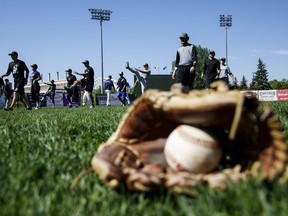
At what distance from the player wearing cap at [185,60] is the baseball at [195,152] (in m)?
7.48

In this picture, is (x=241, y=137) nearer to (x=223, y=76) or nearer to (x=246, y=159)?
(x=246, y=159)

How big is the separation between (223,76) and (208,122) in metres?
11.4

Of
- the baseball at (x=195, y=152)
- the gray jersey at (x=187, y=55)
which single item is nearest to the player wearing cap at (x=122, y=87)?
the gray jersey at (x=187, y=55)

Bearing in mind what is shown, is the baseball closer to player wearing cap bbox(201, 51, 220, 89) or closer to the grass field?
the grass field

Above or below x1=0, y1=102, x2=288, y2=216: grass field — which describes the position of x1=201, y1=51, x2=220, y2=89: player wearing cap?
above

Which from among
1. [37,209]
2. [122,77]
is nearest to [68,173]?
[37,209]

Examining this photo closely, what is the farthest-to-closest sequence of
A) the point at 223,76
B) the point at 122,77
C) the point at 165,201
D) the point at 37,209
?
the point at 122,77
the point at 223,76
the point at 165,201
the point at 37,209

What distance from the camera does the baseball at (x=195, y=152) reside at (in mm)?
1836

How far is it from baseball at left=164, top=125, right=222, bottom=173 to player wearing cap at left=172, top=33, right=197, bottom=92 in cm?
748

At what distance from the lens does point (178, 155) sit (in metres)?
1.89

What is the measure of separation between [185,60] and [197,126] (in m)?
7.55

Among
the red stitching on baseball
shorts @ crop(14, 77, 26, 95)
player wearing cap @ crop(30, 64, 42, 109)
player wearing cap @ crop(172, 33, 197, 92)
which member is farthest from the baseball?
player wearing cap @ crop(30, 64, 42, 109)

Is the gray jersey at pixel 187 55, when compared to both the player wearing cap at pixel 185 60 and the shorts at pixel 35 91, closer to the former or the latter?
the player wearing cap at pixel 185 60

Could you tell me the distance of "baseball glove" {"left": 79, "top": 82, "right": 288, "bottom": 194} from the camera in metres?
1.68
